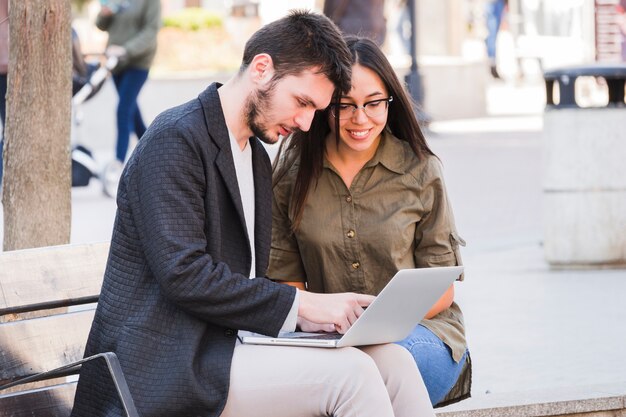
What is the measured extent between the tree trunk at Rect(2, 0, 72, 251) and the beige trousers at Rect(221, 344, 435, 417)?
1.53m

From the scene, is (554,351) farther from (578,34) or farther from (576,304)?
(578,34)

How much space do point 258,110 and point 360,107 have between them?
20.7 inches

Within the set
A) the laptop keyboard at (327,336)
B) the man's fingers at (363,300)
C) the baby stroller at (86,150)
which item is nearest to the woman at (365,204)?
the man's fingers at (363,300)

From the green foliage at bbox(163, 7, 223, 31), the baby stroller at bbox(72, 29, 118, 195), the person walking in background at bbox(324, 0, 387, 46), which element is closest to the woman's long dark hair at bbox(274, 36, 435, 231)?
the baby stroller at bbox(72, 29, 118, 195)

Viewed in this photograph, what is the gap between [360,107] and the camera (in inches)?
150

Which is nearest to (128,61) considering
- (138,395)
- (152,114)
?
(152,114)

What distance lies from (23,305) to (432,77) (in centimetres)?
1412

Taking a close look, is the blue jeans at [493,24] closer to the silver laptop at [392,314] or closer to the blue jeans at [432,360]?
the blue jeans at [432,360]

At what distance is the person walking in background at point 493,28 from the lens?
26891 mm

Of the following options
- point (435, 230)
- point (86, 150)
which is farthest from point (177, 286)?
point (86, 150)

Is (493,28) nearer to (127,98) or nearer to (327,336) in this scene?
(127,98)

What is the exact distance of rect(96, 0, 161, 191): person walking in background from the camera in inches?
434

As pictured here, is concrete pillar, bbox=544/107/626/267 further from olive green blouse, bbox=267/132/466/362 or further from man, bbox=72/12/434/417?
man, bbox=72/12/434/417

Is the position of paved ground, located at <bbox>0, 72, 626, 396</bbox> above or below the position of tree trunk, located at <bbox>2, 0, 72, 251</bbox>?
below
